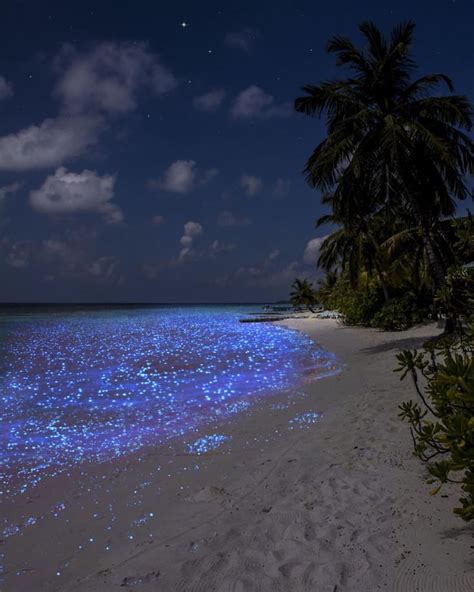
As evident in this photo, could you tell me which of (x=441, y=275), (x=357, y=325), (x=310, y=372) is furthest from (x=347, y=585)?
(x=357, y=325)

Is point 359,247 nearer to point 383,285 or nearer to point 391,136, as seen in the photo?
point 383,285

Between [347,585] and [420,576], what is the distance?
0.49 m

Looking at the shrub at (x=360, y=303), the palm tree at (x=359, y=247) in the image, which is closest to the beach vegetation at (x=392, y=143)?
the palm tree at (x=359, y=247)

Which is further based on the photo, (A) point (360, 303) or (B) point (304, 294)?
(B) point (304, 294)

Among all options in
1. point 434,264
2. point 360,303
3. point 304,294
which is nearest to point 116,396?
point 434,264

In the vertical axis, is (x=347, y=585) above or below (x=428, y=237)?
below

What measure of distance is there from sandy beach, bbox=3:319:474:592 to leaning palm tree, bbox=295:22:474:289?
10.2 m

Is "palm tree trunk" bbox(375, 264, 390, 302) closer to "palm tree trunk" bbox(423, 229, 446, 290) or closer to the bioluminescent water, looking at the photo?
the bioluminescent water

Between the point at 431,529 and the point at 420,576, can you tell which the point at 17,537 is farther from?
the point at 431,529

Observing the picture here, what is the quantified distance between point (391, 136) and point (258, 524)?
1281cm

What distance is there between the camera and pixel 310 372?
36.1 ft

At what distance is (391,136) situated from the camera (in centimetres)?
1251

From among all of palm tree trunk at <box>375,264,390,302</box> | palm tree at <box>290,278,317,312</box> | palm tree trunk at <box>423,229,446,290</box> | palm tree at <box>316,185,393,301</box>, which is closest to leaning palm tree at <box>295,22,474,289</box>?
palm tree trunk at <box>423,229,446,290</box>

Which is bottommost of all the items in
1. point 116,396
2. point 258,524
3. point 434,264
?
point 116,396
